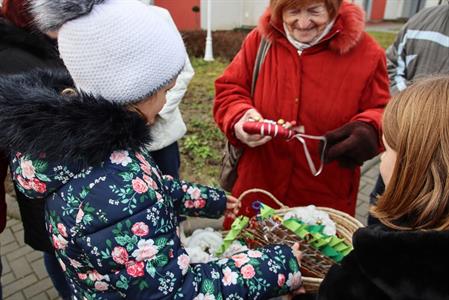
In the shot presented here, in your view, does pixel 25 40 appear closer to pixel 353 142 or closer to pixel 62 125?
pixel 62 125

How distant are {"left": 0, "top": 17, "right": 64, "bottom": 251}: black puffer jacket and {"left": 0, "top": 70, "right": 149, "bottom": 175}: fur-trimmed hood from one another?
0.53m

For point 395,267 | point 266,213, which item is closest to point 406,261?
point 395,267

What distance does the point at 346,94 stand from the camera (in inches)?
72.7

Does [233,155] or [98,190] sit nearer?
Result: [98,190]

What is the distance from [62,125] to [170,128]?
142 cm

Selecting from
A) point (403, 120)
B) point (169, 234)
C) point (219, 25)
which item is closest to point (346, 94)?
point (403, 120)

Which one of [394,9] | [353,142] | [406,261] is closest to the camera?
[406,261]

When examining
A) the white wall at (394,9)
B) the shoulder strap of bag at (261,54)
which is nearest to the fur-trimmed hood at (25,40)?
the shoulder strap of bag at (261,54)

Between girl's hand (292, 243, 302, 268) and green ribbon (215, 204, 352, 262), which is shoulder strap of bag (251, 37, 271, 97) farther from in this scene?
girl's hand (292, 243, 302, 268)

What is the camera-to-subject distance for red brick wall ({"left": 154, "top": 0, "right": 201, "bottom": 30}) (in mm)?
13617

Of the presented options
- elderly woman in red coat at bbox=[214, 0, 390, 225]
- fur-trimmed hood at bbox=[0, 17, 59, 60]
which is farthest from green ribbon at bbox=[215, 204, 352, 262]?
fur-trimmed hood at bbox=[0, 17, 59, 60]

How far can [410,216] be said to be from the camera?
110 centimetres

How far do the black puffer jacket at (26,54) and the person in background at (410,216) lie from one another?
1229 millimetres

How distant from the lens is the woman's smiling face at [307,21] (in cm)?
175
